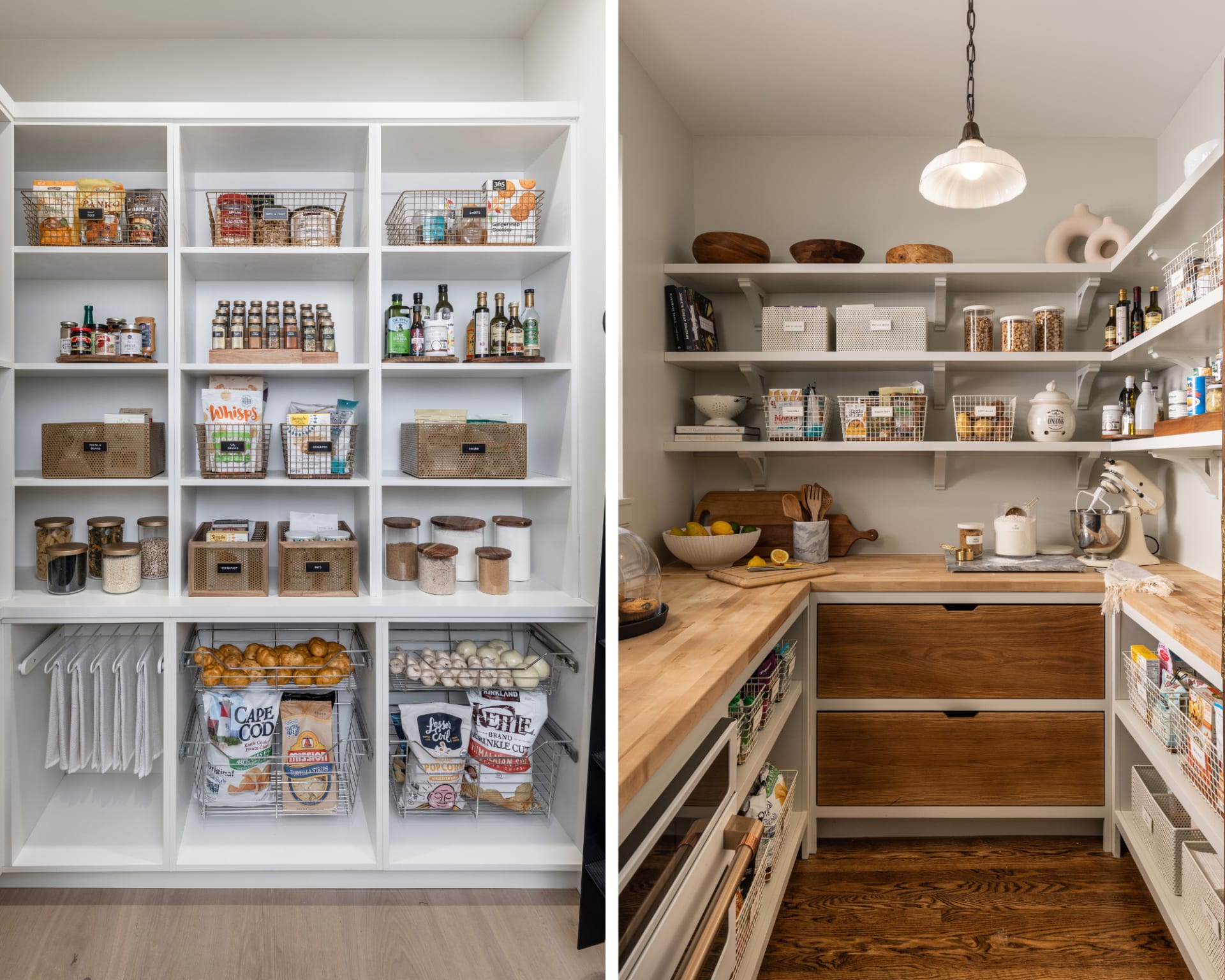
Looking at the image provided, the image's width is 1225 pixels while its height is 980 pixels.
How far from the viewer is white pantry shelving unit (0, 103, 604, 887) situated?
1427 millimetres

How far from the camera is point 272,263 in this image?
59.3 inches

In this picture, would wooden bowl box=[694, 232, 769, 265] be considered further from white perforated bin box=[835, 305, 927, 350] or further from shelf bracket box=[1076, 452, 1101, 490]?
shelf bracket box=[1076, 452, 1101, 490]

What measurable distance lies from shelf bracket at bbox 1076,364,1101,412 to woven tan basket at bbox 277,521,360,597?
178cm

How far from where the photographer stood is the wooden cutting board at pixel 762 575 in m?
1.87

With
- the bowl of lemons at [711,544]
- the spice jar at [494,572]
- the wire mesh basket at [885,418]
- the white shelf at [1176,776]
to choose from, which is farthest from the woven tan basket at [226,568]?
the white shelf at [1176,776]

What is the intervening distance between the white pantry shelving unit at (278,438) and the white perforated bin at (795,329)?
728mm

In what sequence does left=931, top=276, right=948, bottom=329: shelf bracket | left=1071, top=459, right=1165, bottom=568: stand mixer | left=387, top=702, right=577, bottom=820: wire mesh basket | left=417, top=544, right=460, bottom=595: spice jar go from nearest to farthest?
left=417, top=544, right=460, bottom=595: spice jar < left=387, top=702, right=577, bottom=820: wire mesh basket < left=1071, top=459, right=1165, bottom=568: stand mixer < left=931, top=276, right=948, bottom=329: shelf bracket

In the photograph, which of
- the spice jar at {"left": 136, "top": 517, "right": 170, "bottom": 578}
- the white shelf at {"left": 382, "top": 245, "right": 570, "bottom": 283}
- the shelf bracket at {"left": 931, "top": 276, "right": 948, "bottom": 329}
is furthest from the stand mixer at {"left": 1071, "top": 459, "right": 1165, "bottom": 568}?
the spice jar at {"left": 136, "top": 517, "right": 170, "bottom": 578}

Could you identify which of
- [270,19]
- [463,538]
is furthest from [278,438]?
[270,19]

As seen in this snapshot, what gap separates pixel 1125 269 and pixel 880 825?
4.68ft

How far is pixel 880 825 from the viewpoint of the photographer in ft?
6.85

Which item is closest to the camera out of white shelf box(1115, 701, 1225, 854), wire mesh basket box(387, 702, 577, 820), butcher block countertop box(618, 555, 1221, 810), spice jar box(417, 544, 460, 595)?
butcher block countertop box(618, 555, 1221, 810)

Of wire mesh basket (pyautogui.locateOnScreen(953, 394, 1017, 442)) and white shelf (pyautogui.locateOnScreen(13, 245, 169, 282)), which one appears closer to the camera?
white shelf (pyautogui.locateOnScreen(13, 245, 169, 282))

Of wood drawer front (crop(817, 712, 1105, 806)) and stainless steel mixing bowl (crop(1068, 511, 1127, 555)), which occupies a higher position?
stainless steel mixing bowl (crop(1068, 511, 1127, 555))
